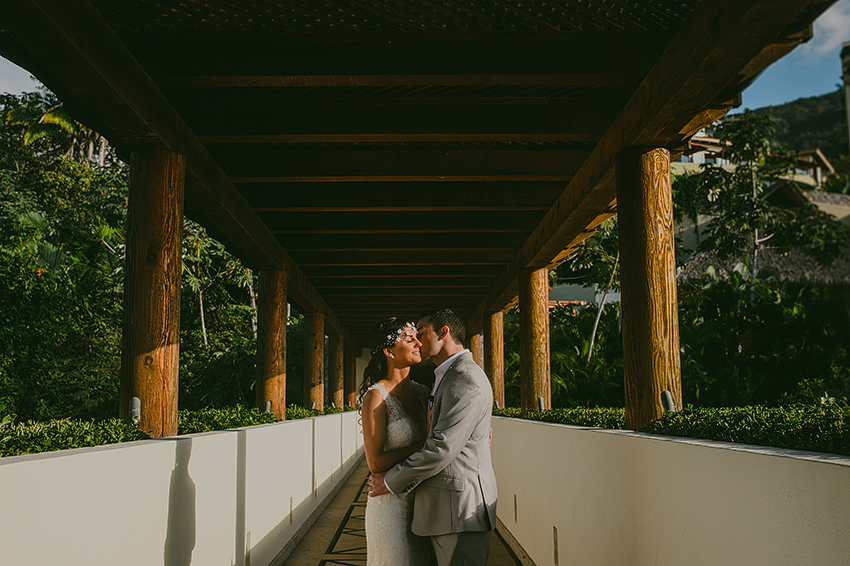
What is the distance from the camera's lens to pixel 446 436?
2.84 meters

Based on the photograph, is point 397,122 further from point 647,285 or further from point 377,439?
point 377,439

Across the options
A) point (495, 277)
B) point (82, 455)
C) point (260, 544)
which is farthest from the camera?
point (495, 277)

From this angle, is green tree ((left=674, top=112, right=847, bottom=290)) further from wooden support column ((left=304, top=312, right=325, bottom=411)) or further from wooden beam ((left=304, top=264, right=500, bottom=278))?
wooden support column ((left=304, top=312, right=325, bottom=411))

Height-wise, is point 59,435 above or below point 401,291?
below

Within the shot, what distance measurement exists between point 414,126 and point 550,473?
2859 millimetres

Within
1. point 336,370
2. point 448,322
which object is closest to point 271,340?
point 448,322

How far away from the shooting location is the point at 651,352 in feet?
14.7

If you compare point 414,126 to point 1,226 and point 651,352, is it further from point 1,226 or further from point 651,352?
point 1,226

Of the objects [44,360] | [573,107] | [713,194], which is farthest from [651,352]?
[713,194]

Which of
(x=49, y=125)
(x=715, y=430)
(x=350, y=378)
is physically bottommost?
(x=350, y=378)

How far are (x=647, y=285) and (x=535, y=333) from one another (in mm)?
5067

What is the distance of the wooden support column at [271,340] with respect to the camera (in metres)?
9.40

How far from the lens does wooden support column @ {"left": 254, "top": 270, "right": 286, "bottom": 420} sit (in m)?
9.40

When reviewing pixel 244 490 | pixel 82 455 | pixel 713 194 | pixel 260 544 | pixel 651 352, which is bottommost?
pixel 260 544
